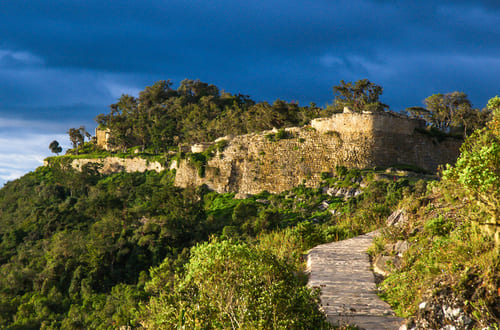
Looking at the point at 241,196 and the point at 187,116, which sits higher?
the point at 187,116

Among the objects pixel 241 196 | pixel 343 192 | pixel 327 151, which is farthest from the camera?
pixel 241 196

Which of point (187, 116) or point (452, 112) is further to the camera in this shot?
point (187, 116)

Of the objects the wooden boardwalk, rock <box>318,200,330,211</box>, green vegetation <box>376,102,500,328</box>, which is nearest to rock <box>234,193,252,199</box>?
rock <box>318,200,330,211</box>

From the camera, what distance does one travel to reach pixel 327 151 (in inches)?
1222

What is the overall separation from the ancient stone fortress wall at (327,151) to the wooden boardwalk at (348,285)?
66.5 feet

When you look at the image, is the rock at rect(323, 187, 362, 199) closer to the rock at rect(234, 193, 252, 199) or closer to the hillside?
the hillside

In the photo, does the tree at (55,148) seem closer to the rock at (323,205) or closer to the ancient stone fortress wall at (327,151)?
the ancient stone fortress wall at (327,151)

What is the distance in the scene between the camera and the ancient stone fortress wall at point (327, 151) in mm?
29969

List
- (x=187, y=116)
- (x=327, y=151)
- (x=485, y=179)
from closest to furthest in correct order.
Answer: (x=485, y=179)
(x=327, y=151)
(x=187, y=116)

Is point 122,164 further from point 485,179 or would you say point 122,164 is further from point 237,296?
point 485,179

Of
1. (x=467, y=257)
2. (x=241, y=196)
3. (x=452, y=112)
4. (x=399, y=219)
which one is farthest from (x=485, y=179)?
(x=452, y=112)

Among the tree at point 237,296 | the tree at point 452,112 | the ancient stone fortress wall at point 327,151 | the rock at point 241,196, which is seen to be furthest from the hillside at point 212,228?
the tree at point 452,112

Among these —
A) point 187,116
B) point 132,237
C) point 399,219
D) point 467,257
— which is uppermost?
point 187,116

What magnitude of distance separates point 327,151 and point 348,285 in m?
24.0
